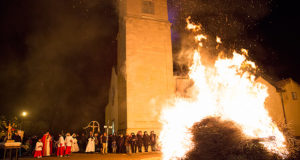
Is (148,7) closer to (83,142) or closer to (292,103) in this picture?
(83,142)

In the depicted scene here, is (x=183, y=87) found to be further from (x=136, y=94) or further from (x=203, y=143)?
(x=203, y=143)

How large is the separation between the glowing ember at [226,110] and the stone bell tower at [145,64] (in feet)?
32.2

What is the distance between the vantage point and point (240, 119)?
7.87 meters

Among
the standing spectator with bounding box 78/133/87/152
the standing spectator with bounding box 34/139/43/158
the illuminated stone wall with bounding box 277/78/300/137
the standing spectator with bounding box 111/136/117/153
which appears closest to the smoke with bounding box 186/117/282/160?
the standing spectator with bounding box 34/139/43/158

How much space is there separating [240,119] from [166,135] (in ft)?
9.42

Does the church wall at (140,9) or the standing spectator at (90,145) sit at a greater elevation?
the church wall at (140,9)

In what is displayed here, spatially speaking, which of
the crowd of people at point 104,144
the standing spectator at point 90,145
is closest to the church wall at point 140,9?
the crowd of people at point 104,144

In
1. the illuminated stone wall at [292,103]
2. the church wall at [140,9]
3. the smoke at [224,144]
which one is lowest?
the smoke at [224,144]

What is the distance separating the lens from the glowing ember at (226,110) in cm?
752

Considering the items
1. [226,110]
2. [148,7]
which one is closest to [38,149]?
[226,110]

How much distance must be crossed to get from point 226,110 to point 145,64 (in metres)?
14.4

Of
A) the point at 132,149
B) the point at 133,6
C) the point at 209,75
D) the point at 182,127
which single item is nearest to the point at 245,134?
the point at 182,127

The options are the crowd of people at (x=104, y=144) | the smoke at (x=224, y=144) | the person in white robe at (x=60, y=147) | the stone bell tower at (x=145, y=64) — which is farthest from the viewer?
the stone bell tower at (x=145, y=64)

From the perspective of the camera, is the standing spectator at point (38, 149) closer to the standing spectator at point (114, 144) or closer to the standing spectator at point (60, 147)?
the standing spectator at point (60, 147)
